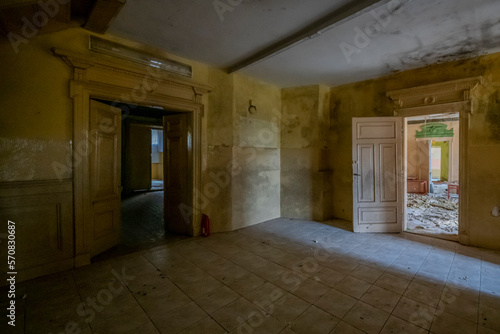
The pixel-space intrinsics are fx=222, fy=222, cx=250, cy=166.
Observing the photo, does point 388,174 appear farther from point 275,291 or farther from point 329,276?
point 275,291

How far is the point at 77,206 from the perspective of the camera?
2963 millimetres

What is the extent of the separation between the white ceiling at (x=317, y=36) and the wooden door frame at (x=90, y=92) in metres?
0.50

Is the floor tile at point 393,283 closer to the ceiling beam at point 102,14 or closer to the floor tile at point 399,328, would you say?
the floor tile at point 399,328

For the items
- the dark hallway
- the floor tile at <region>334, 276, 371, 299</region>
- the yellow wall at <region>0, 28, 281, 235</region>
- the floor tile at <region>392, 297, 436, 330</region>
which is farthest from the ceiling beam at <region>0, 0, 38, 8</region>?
the floor tile at <region>392, 297, 436, 330</region>

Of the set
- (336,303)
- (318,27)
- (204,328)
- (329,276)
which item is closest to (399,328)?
(336,303)

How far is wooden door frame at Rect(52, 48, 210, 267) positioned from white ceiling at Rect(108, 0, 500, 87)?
19.7 inches

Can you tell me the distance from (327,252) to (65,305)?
131 inches

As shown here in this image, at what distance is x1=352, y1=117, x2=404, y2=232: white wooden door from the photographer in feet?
14.6

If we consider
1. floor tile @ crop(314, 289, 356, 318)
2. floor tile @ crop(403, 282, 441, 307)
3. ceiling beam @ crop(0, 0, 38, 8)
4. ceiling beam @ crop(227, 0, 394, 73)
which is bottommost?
floor tile @ crop(314, 289, 356, 318)

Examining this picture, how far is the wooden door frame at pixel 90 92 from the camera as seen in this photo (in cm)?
290

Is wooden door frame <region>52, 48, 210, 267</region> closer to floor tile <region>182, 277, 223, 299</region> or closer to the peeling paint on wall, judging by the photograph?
the peeling paint on wall

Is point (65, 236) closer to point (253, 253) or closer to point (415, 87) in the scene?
point (253, 253)

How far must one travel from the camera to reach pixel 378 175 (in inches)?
177

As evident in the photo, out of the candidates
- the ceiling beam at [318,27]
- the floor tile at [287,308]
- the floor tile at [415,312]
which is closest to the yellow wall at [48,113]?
the ceiling beam at [318,27]
